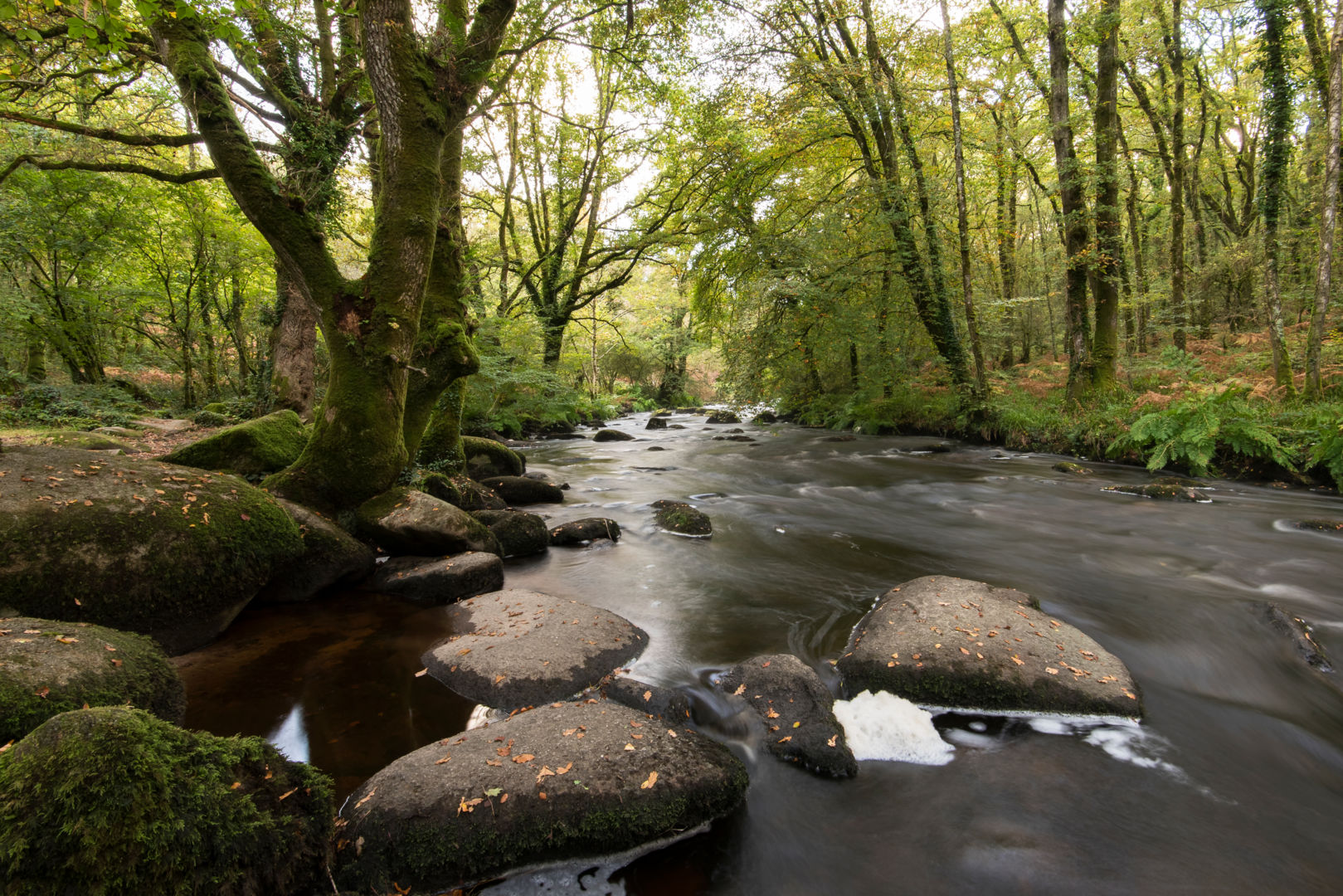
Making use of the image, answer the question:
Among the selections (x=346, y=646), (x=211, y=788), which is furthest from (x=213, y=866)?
(x=346, y=646)

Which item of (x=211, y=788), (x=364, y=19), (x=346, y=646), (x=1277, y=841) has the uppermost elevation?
(x=364, y=19)

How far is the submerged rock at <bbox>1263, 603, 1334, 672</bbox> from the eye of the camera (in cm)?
367

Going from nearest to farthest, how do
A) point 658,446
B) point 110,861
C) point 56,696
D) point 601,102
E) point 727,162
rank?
1. point 110,861
2. point 56,696
3. point 727,162
4. point 658,446
5. point 601,102

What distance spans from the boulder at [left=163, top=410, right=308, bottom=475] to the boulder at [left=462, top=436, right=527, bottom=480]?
120 inches

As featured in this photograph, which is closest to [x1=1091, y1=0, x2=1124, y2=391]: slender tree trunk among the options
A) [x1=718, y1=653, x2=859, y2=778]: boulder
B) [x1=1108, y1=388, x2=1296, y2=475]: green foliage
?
[x1=1108, y1=388, x2=1296, y2=475]: green foliage

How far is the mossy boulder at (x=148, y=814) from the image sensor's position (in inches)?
55.7

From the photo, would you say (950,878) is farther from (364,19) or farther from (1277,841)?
(364,19)

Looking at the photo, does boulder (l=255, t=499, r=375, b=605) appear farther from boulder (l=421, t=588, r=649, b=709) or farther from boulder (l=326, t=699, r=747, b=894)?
boulder (l=326, t=699, r=747, b=894)

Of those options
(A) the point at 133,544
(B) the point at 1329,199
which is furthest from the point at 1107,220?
(A) the point at 133,544

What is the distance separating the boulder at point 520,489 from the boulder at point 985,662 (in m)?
5.87

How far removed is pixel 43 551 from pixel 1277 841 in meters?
6.35

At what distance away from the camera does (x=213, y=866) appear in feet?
5.34

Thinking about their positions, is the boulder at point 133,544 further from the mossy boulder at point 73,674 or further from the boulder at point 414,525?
the boulder at point 414,525

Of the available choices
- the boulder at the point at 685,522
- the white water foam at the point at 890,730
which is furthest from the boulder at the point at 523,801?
the boulder at the point at 685,522
